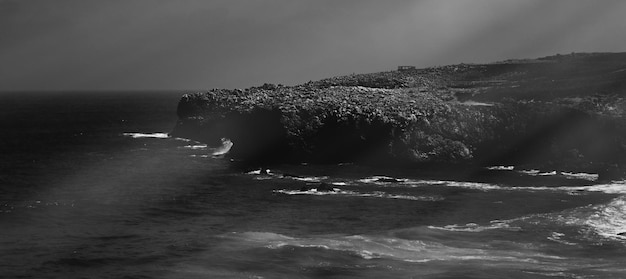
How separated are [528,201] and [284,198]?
2062 cm

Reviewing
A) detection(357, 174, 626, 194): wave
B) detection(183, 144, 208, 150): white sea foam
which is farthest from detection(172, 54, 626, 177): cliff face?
detection(183, 144, 208, 150): white sea foam

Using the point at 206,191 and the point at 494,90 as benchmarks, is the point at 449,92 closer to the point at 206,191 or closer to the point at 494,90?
the point at 494,90

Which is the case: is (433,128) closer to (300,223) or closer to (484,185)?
(484,185)

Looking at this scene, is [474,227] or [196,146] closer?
[474,227]

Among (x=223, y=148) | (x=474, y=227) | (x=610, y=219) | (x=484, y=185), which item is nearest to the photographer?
(x=474, y=227)

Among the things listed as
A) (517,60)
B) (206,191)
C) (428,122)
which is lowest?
(206,191)

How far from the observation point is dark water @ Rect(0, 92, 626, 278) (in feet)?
128

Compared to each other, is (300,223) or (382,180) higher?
(382,180)

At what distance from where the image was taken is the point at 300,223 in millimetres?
51219

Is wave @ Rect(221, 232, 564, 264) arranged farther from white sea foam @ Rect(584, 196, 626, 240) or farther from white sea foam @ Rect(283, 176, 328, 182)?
white sea foam @ Rect(283, 176, 328, 182)

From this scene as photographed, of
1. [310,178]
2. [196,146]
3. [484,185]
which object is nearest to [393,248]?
[484,185]

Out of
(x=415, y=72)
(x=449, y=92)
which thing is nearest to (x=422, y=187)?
(x=449, y=92)

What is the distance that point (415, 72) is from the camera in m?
142

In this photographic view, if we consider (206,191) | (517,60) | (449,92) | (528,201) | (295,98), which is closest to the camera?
(528,201)
